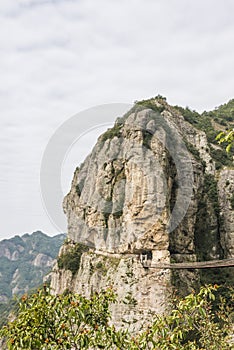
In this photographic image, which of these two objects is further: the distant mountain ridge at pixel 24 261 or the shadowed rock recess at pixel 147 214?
the distant mountain ridge at pixel 24 261

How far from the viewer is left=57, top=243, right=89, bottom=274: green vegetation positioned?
32.8 meters

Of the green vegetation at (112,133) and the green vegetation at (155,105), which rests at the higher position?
the green vegetation at (155,105)

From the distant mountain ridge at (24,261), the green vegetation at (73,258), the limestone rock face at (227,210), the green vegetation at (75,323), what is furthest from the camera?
the distant mountain ridge at (24,261)

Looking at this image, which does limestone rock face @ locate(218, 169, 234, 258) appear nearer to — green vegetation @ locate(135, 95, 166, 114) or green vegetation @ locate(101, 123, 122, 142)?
green vegetation @ locate(135, 95, 166, 114)

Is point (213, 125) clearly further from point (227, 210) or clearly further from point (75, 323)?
point (75, 323)

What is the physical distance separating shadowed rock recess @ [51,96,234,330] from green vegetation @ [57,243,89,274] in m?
0.10

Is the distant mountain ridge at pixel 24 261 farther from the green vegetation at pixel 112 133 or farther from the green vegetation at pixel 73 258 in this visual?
the green vegetation at pixel 112 133

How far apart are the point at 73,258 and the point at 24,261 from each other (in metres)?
149

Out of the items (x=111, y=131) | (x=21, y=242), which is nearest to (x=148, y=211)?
(x=111, y=131)

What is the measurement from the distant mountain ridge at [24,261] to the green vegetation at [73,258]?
346 ft

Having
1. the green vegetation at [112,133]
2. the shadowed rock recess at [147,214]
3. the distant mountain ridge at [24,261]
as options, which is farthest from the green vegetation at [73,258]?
the distant mountain ridge at [24,261]

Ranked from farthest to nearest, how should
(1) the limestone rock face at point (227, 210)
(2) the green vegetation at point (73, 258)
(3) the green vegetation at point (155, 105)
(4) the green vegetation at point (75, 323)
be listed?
(2) the green vegetation at point (73, 258), (3) the green vegetation at point (155, 105), (1) the limestone rock face at point (227, 210), (4) the green vegetation at point (75, 323)

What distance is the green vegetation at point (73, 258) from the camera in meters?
32.8

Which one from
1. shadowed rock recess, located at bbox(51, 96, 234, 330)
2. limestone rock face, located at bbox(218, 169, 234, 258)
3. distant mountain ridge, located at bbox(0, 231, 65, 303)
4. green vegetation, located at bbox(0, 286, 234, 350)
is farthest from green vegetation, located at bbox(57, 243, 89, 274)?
distant mountain ridge, located at bbox(0, 231, 65, 303)
